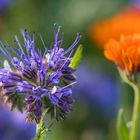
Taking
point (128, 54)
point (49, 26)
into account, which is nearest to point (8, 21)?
point (49, 26)

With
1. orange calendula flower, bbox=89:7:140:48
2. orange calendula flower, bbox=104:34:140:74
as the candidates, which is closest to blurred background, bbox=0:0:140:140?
orange calendula flower, bbox=89:7:140:48

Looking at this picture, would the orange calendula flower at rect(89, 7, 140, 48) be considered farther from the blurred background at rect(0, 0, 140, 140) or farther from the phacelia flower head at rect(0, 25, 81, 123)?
the phacelia flower head at rect(0, 25, 81, 123)

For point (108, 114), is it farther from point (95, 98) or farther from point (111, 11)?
point (111, 11)

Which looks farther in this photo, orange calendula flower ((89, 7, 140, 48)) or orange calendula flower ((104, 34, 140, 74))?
orange calendula flower ((89, 7, 140, 48))

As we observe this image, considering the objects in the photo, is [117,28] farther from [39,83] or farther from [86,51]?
[39,83]

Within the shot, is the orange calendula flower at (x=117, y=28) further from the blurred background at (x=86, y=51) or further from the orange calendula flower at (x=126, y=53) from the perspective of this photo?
the orange calendula flower at (x=126, y=53)

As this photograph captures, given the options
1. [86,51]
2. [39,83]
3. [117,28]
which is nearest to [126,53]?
[39,83]

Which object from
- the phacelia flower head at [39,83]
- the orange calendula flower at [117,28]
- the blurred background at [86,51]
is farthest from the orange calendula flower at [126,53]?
the orange calendula flower at [117,28]
